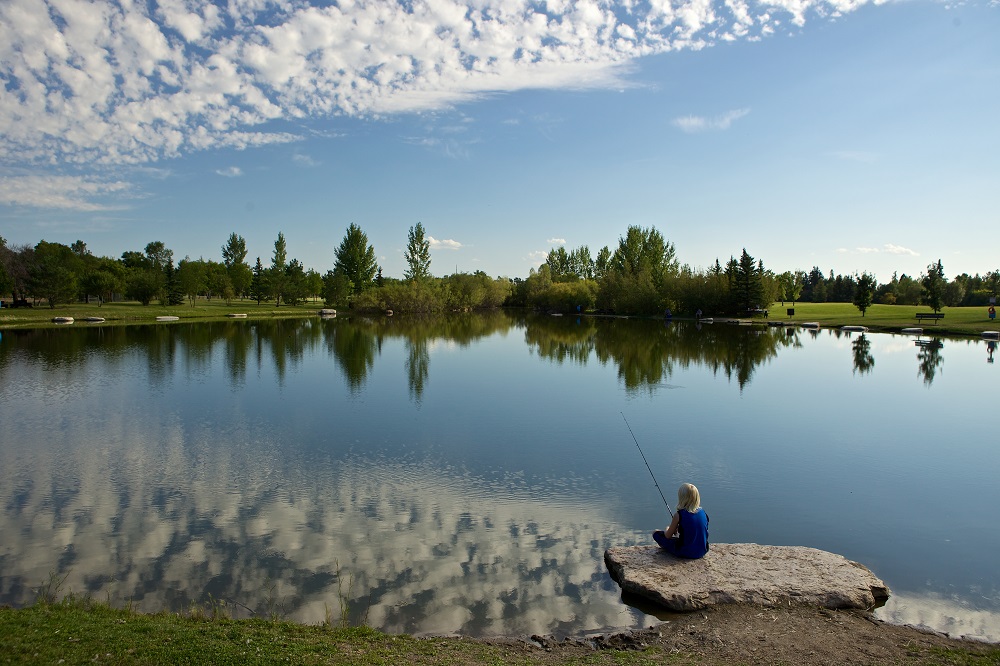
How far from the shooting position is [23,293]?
6388 centimetres

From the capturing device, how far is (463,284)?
107m

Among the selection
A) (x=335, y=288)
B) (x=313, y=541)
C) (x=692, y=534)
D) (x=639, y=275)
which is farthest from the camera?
(x=335, y=288)

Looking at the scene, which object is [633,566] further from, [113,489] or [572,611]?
[113,489]

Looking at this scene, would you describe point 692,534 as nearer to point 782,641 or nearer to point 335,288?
point 782,641

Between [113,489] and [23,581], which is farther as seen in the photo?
[113,489]

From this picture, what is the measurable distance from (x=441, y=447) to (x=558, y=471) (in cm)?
290

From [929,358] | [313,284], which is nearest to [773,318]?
[929,358]

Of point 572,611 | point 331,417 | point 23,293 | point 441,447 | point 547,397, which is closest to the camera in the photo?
point 572,611

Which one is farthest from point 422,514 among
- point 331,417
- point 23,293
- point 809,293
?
point 809,293

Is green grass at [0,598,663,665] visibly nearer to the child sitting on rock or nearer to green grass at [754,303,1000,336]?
the child sitting on rock

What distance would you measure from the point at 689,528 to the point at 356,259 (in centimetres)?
9851

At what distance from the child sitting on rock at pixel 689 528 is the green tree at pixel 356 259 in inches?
3786

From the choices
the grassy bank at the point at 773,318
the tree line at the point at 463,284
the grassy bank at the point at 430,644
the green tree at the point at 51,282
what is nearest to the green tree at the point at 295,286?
the tree line at the point at 463,284

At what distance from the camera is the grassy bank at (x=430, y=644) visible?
4.73m
